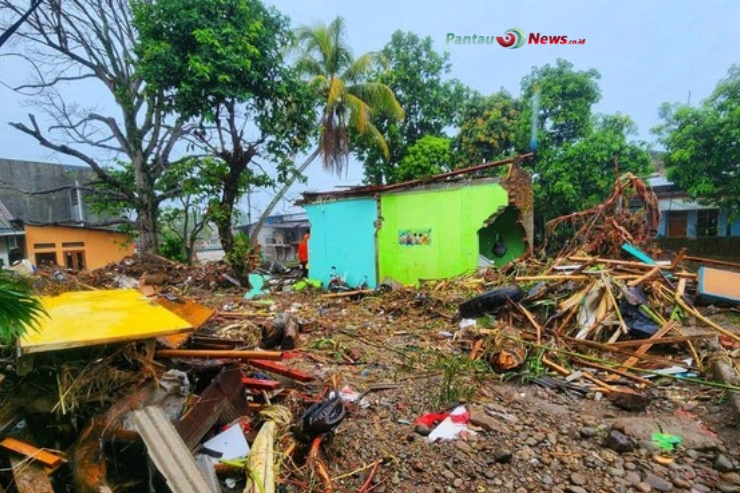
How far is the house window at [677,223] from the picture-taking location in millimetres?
16875

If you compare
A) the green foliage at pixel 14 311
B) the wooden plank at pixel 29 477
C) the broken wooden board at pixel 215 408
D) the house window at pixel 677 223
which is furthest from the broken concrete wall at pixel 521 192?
the house window at pixel 677 223

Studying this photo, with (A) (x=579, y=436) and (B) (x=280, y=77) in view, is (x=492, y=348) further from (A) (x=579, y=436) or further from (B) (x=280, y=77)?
(B) (x=280, y=77)

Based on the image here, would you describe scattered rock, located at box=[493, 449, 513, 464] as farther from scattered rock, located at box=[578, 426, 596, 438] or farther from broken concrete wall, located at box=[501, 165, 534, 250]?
broken concrete wall, located at box=[501, 165, 534, 250]

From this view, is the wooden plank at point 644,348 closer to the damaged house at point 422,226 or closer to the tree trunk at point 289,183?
the damaged house at point 422,226

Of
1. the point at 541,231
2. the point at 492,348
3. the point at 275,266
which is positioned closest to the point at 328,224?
the point at 275,266

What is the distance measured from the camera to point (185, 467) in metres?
2.07

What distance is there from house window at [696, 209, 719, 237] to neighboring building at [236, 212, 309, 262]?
19.1 meters

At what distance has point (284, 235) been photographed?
24.5 metres

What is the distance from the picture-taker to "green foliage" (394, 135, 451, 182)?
1495 centimetres

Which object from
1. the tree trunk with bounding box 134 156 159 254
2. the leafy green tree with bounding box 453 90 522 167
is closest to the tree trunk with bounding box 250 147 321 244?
the tree trunk with bounding box 134 156 159 254

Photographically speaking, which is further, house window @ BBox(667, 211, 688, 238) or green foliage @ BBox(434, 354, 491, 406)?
house window @ BBox(667, 211, 688, 238)

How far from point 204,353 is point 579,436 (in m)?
3.11

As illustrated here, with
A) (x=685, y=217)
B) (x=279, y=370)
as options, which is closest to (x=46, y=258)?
(x=279, y=370)

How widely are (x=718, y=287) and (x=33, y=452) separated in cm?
790
